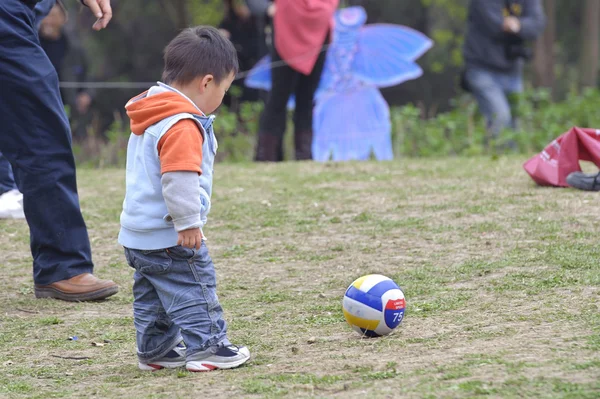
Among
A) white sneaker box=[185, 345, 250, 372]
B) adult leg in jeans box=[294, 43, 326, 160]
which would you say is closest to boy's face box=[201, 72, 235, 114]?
white sneaker box=[185, 345, 250, 372]

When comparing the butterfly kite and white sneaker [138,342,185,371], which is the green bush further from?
white sneaker [138,342,185,371]

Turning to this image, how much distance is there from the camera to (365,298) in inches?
152

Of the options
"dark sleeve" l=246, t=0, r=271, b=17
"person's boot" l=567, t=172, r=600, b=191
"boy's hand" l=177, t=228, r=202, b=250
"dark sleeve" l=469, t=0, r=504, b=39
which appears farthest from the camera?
"dark sleeve" l=469, t=0, r=504, b=39

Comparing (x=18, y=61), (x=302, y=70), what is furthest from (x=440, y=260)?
(x=302, y=70)

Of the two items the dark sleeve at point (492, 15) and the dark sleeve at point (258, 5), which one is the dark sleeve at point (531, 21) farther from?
the dark sleeve at point (258, 5)

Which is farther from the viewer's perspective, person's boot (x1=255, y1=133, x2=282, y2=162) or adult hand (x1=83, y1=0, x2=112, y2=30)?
person's boot (x1=255, y1=133, x2=282, y2=162)

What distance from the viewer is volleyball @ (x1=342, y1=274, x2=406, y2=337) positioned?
12.4 feet

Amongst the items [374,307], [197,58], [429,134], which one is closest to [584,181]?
[374,307]

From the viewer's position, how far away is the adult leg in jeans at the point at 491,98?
1042cm

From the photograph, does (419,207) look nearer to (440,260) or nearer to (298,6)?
(440,260)

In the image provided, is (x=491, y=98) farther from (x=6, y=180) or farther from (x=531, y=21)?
(x=6, y=180)

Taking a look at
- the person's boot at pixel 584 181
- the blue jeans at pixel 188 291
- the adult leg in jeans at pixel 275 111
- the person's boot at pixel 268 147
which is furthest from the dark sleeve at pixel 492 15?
the blue jeans at pixel 188 291

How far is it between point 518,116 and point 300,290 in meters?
6.83

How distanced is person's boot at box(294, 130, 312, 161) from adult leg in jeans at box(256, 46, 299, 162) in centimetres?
18
